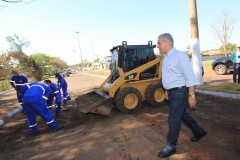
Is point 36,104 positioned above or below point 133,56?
below

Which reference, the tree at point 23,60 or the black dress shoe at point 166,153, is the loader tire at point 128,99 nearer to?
the black dress shoe at point 166,153

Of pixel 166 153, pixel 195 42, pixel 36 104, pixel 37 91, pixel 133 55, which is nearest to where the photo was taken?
pixel 166 153

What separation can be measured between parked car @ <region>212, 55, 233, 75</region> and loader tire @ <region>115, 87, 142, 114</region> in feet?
28.5

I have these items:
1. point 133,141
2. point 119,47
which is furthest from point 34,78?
point 133,141

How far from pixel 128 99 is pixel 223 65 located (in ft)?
29.6

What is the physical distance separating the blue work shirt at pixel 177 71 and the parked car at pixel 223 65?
10543 mm

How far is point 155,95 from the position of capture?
5715 millimetres

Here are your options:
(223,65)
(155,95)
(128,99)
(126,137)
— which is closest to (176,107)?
(126,137)

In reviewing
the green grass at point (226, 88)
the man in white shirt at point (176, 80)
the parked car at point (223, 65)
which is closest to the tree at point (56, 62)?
the parked car at point (223, 65)

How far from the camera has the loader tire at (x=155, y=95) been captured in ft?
18.1

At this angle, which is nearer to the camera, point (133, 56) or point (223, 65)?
point (133, 56)

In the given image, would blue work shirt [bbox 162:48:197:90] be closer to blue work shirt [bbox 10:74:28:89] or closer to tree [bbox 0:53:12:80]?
blue work shirt [bbox 10:74:28:89]

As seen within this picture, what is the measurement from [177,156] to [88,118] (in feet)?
10.4

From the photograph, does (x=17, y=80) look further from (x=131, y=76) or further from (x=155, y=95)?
(x=155, y=95)
